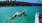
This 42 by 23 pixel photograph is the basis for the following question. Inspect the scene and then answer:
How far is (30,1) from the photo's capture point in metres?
1.69

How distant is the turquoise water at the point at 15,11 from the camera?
5.50 ft

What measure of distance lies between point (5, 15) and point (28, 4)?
1.12 feet

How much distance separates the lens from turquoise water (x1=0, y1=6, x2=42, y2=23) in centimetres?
168

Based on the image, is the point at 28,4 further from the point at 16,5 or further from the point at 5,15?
the point at 5,15

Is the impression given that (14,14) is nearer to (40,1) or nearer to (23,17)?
(23,17)

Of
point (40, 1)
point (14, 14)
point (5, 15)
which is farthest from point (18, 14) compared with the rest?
point (40, 1)

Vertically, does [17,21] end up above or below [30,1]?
below

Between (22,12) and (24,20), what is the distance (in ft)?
0.36

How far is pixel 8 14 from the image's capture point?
1680mm

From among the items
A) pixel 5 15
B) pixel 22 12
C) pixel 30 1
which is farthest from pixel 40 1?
pixel 5 15

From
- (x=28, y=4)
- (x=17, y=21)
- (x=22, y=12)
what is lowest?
(x=17, y=21)

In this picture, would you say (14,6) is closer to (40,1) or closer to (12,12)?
(12,12)

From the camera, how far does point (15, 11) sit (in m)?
1.69

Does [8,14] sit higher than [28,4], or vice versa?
[28,4]
